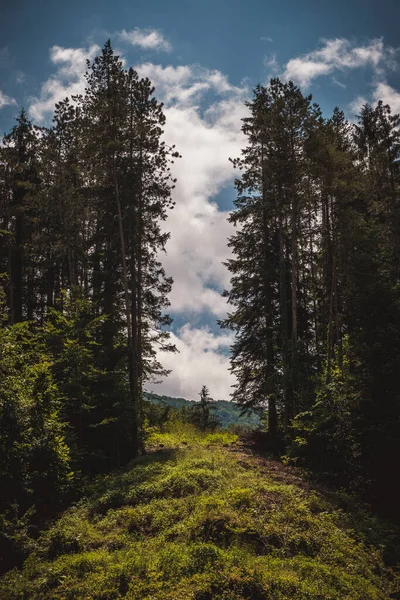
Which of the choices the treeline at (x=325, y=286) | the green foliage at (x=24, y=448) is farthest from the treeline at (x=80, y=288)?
the treeline at (x=325, y=286)

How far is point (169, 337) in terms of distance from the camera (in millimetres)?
20719

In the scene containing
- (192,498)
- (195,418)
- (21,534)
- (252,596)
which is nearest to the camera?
(252,596)

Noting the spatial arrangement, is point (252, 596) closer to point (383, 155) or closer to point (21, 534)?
point (21, 534)

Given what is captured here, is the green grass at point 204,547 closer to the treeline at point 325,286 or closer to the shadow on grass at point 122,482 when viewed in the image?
the shadow on grass at point 122,482

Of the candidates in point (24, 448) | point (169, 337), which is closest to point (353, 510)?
point (24, 448)

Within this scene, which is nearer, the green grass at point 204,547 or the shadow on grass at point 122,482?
the green grass at point 204,547

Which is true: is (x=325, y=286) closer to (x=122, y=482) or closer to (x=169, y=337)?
(x=169, y=337)

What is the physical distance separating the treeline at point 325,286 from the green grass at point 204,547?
287 cm

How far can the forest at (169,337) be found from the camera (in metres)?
8.88

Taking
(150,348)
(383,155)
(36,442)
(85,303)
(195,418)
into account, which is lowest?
(195,418)

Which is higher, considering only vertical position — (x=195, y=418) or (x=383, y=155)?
(x=383, y=155)

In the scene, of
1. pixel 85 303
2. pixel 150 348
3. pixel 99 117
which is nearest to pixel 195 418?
pixel 150 348

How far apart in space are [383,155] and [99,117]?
49.1ft

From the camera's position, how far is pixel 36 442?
35.8ft
